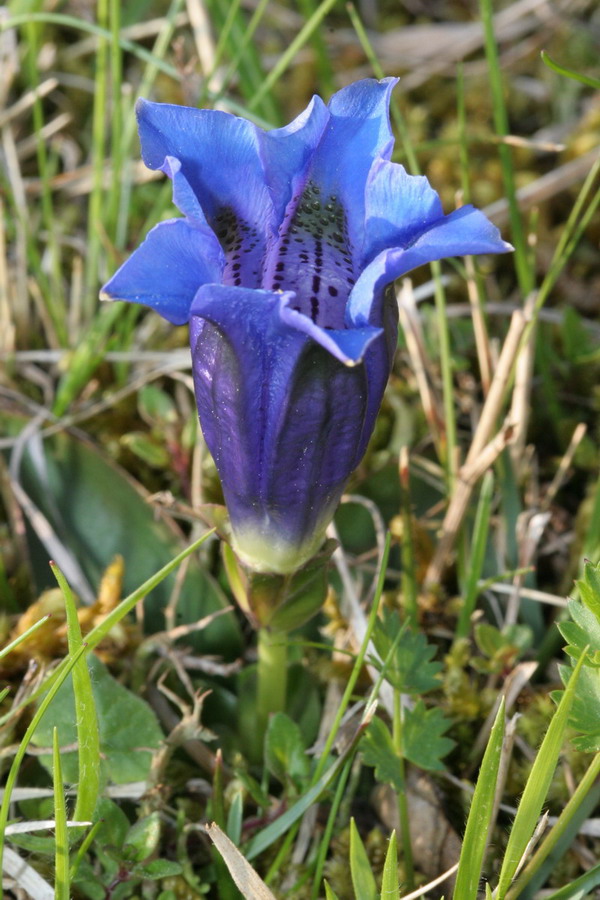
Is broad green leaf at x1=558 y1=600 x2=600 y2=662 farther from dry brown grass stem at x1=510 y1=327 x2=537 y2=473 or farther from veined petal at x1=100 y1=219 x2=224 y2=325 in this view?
dry brown grass stem at x1=510 y1=327 x2=537 y2=473

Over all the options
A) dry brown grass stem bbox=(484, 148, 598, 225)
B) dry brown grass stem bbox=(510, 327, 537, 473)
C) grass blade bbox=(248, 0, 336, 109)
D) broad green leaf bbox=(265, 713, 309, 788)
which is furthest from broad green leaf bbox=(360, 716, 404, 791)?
dry brown grass stem bbox=(484, 148, 598, 225)

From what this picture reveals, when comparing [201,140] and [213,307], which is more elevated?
[201,140]

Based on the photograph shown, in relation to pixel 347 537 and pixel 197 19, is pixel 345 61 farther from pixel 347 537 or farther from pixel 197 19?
pixel 347 537

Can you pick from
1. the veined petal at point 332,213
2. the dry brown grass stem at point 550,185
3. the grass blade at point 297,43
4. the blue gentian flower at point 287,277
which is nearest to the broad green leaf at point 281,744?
the blue gentian flower at point 287,277

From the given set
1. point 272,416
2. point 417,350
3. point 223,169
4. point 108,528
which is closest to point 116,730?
point 108,528

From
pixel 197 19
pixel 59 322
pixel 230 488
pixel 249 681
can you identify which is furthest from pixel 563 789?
pixel 197 19

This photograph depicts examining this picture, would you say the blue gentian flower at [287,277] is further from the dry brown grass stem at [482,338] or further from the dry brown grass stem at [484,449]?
the dry brown grass stem at [482,338]
